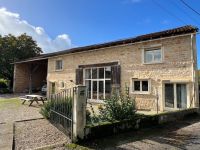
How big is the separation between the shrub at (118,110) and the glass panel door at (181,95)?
574cm

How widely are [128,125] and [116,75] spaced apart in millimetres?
8500

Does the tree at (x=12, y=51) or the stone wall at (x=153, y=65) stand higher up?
the tree at (x=12, y=51)

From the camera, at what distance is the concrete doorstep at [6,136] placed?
5584 millimetres

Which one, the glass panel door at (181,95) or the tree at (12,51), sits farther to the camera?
the tree at (12,51)

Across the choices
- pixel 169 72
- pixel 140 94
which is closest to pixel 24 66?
pixel 140 94

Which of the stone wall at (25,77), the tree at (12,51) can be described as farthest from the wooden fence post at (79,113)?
the tree at (12,51)

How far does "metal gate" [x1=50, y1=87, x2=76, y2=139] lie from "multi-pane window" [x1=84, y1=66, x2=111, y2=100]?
25.6 feet

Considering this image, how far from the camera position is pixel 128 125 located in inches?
280

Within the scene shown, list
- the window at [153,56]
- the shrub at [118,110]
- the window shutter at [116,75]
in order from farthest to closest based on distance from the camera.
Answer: the window shutter at [116,75] < the window at [153,56] < the shrub at [118,110]

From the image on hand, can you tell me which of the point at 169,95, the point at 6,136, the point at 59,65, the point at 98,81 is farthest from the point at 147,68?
the point at 59,65

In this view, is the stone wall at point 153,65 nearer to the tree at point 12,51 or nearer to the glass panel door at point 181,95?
the glass panel door at point 181,95

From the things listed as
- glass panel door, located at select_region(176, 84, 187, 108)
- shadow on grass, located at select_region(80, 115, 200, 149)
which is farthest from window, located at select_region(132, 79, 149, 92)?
shadow on grass, located at select_region(80, 115, 200, 149)

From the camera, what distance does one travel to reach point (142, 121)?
7613mm

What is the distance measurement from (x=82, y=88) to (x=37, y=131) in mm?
2877
